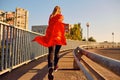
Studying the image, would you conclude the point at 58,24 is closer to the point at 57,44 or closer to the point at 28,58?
the point at 57,44

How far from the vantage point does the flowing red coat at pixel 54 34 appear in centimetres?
716

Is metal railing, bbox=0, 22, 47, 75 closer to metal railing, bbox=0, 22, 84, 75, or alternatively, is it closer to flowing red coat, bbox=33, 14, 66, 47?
metal railing, bbox=0, 22, 84, 75

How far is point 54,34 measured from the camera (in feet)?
23.6

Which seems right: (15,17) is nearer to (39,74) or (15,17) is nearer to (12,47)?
(12,47)

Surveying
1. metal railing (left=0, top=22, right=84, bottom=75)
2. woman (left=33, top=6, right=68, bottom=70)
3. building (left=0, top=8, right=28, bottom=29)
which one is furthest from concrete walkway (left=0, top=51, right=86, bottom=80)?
building (left=0, top=8, right=28, bottom=29)

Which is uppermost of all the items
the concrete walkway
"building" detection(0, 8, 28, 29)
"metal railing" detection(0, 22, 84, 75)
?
"building" detection(0, 8, 28, 29)

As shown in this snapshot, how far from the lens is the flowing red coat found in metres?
7.16

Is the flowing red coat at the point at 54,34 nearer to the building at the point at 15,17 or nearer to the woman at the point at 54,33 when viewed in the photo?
the woman at the point at 54,33

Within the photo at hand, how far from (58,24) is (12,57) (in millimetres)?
2526

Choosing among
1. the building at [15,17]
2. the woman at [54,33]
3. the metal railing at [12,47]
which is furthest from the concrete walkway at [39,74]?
the building at [15,17]

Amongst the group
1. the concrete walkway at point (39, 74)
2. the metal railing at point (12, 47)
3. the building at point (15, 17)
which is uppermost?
the building at point (15, 17)

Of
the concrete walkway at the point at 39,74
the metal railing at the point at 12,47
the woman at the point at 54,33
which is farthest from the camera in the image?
the metal railing at the point at 12,47

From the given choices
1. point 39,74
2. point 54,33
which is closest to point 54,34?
point 54,33

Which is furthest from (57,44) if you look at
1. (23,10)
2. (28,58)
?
(23,10)
